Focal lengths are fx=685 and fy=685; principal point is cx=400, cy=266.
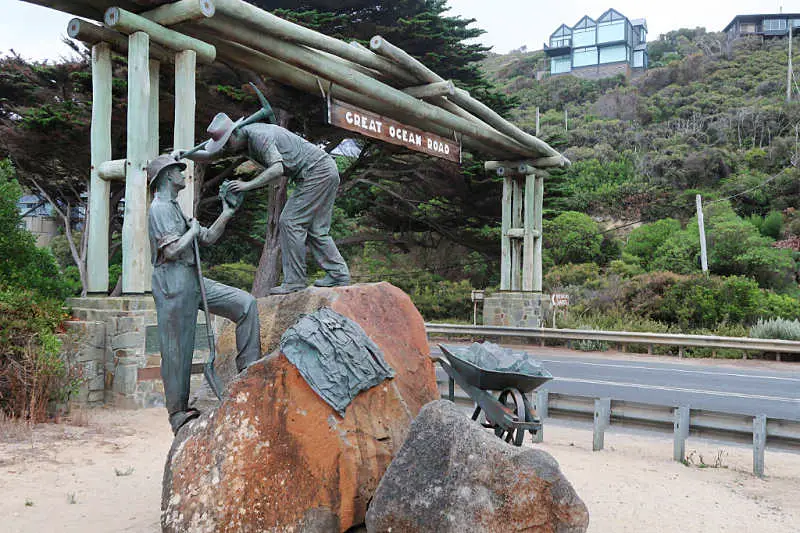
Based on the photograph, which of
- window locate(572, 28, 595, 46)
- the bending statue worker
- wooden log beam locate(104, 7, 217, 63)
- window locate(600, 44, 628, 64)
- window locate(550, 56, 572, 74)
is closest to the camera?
the bending statue worker

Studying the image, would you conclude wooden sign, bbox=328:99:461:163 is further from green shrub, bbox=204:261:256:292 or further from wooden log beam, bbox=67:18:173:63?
green shrub, bbox=204:261:256:292

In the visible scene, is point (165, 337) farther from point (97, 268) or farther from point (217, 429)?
point (97, 268)

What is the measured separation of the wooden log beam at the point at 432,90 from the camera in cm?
1233

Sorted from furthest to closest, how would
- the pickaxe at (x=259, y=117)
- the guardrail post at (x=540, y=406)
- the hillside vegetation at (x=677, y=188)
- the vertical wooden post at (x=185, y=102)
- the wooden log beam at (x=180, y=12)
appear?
the hillside vegetation at (x=677, y=188) → the vertical wooden post at (x=185, y=102) → the wooden log beam at (x=180, y=12) → the guardrail post at (x=540, y=406) → the pickaxe at (x=259, y=117)

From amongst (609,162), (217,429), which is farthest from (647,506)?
(609,162)

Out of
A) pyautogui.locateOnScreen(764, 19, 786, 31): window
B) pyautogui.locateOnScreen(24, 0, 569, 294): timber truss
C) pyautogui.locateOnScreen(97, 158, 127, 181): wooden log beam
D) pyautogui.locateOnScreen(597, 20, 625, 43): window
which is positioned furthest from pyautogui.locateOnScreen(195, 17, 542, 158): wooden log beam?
pyautogui.locateOnScreen(597, 20, 625, 43): window

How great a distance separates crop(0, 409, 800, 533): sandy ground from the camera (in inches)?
198

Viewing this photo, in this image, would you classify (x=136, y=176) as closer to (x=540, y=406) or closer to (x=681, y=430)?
(x=540, y=406)

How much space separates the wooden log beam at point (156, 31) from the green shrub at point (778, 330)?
13.1 meters

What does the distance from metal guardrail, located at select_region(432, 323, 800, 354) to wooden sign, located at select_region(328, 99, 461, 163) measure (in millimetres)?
4630

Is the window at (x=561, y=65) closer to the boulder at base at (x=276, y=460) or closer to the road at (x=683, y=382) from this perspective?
the road at (x=683, y=382)

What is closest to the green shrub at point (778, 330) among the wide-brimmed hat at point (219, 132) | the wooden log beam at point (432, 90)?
the wooden log beam at point (432, 90)

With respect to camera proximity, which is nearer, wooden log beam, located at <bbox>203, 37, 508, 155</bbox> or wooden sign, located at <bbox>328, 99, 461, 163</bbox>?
wooden log beam, located at <bbox>203, 37, 508, 155</bbox>

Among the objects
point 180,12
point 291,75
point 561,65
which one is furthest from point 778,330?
point 561,65
